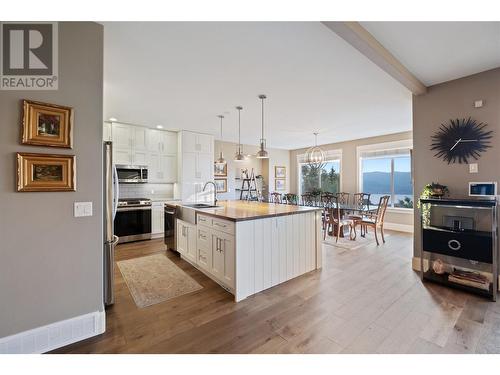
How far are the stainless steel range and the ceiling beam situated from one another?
15.2 ft

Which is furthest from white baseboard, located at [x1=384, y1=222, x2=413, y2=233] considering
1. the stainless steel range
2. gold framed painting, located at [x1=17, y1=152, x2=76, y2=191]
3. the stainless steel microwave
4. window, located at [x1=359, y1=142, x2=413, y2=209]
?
gold framed painting, located at [x1=17, y1=152, x2=76, y2=191]

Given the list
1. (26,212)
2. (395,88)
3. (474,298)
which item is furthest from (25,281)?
(395,88)

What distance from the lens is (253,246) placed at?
2.56 metres

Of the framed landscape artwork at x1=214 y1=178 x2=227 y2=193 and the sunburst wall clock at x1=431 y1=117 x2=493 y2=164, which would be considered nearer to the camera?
the sunburst wall clock at x1=431 y1=117 x2=493 y2=164

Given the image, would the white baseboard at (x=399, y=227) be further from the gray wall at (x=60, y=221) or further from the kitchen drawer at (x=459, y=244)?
the gray wall at (x=60, y=221)

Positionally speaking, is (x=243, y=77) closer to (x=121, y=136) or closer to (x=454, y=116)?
(x=454, y=116)

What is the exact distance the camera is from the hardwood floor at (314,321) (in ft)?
5.67

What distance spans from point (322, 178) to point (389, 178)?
7.41 feet

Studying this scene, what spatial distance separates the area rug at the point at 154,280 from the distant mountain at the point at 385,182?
5921 millimetres

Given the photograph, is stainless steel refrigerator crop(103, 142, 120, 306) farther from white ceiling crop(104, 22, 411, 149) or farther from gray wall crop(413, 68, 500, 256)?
gray wall crop(413, 68, 500, 256)

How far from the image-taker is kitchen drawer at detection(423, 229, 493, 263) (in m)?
2.55

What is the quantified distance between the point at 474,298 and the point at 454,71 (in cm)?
263

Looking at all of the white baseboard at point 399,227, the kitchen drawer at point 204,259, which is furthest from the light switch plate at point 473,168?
the white baseboard at point 399,227
